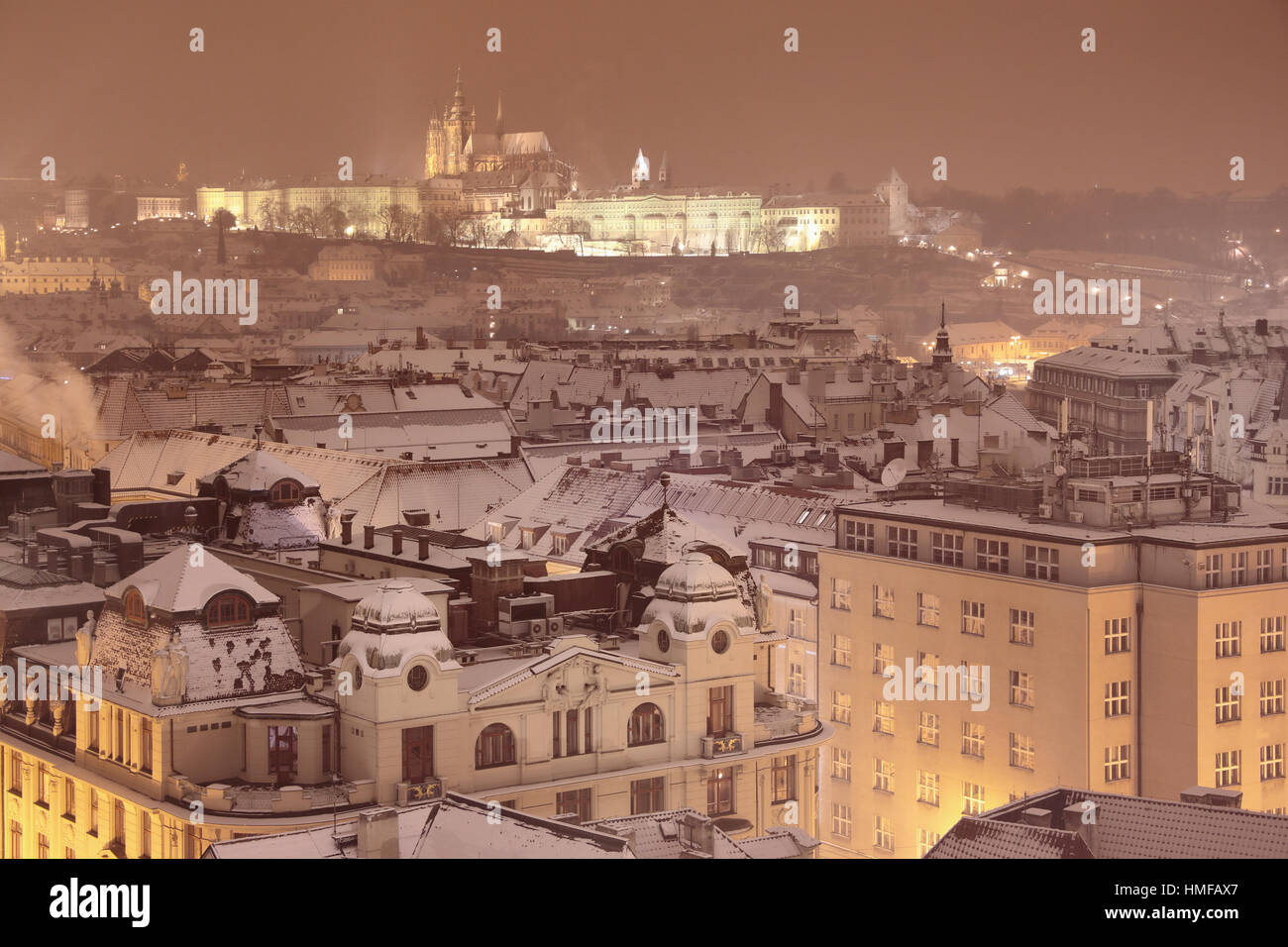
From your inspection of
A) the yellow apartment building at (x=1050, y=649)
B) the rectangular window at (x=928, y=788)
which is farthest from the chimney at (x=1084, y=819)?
the rectangular window at (x=928, y=788)

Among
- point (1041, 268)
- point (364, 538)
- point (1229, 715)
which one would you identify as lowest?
point (1229, 715)

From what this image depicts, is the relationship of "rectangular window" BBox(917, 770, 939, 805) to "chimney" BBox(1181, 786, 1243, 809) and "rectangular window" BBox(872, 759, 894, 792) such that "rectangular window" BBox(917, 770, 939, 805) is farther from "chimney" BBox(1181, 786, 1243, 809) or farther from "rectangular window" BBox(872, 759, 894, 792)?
"chimney" BBox(1181, 786, 1243, 809)

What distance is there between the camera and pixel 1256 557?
560 inches

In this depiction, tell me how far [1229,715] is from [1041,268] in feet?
222

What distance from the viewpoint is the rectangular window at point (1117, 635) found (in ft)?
46.2

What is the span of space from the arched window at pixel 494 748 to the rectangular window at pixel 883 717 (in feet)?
14.8

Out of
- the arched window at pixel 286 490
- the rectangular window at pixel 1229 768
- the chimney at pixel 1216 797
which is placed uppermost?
the arched window at pixel 286 490

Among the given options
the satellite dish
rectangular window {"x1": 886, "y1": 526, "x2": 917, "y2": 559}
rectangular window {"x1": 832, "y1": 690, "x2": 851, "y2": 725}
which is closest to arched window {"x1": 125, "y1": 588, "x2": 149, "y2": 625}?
rectangular window {"x1": 832, "y1": 690, "x2": 851, "y2": 725}

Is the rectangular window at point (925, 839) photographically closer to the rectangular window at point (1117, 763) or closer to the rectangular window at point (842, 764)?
the rectangular window at point (842, 764)

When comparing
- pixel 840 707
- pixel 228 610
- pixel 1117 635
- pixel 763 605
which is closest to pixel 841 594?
pixel 840 707

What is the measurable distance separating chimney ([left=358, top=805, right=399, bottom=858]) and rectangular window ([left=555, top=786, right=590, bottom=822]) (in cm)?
320

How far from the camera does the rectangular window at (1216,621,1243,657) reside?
13961 mm
